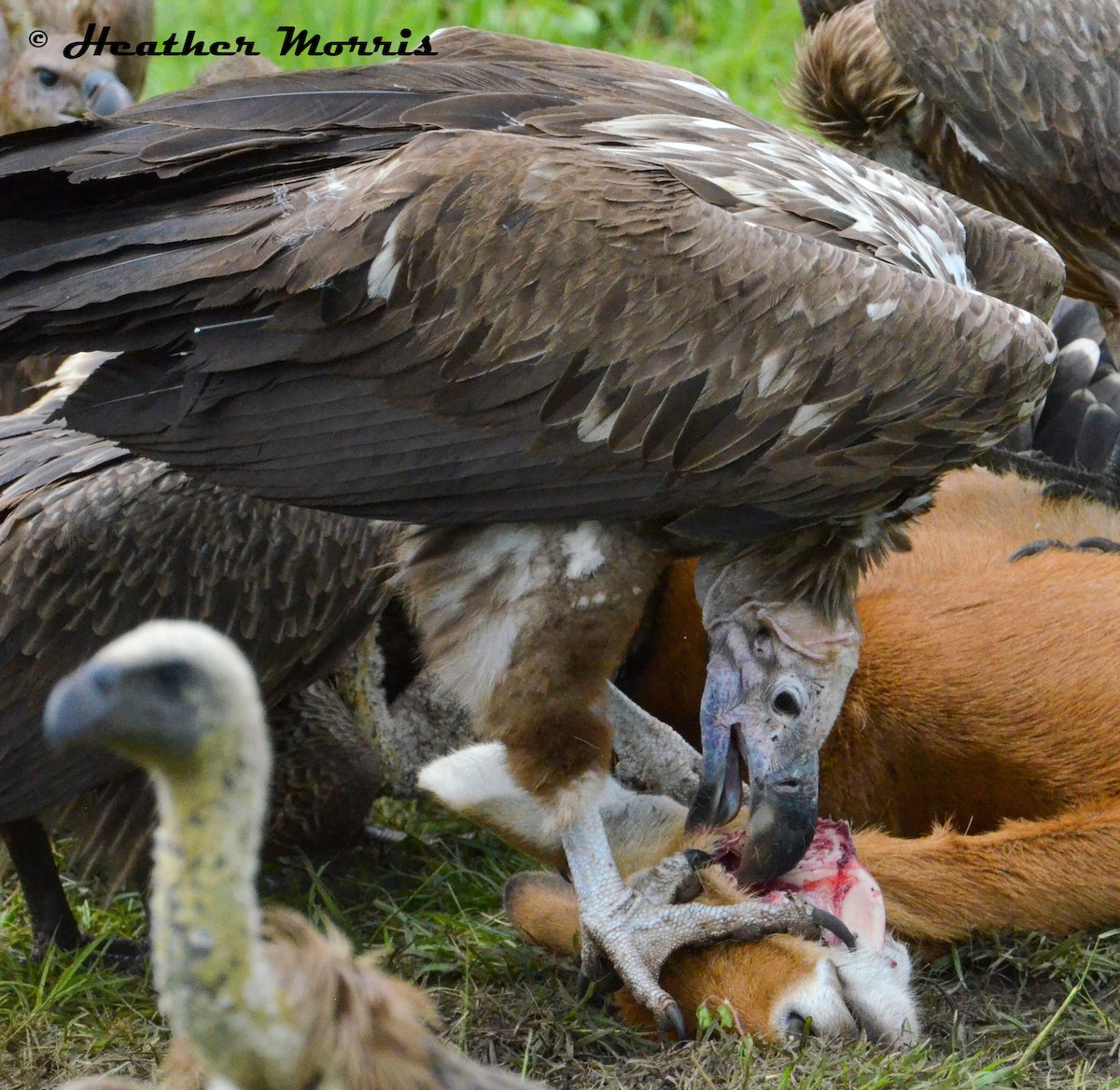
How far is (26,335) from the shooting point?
3.16 m

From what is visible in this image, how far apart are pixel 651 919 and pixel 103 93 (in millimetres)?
2988

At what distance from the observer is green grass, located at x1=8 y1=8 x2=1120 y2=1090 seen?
3035mm

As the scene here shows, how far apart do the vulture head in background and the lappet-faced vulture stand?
2117 millimetres

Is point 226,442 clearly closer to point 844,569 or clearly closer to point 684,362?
point 684,362

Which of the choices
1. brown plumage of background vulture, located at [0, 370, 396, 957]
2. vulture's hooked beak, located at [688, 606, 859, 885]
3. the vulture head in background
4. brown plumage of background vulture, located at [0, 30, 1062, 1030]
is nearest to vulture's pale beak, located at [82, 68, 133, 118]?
the vulture head in background

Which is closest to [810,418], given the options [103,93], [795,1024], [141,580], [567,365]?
[567,365]

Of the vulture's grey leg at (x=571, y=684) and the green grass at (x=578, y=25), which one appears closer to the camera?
the vulture's grey leg at (x=571, y=684)

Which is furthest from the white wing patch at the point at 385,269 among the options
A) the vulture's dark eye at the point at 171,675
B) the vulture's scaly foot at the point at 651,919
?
the vulture's dark eye at the point at 171,675

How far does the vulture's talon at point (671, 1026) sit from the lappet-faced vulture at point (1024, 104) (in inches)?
103

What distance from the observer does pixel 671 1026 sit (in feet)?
10.4

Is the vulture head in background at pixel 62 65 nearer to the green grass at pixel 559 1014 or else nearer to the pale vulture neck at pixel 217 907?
the green grass at pixel 559 1014

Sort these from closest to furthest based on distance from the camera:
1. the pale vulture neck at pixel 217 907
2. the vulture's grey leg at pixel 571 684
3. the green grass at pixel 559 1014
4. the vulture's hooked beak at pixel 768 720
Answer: the pale vulture neck at pixel 217 907 → the green grass at pixel 559 1014 → the vulture's grey leg at pixel 571 684 → the vulture's hooked beak at pixel 768 720

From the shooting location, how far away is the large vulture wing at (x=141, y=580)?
3.47 m

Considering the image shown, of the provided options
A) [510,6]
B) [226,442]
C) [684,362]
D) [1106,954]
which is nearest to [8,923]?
[226,442]
